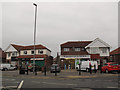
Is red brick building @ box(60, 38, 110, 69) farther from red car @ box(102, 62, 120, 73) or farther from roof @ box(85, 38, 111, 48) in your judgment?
red car @ box(102, 62, 120, 73)

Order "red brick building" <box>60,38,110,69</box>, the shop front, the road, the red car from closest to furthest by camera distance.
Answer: the road < the red car < the shop front < "red brick building" <box>60,38,110,69</box>

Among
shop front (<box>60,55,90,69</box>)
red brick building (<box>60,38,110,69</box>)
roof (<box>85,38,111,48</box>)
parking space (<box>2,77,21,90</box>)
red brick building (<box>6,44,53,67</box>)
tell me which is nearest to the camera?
parking space (<box>2,77,21,90</box>)

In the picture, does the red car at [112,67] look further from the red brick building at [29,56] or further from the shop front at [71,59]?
the red brick building at [29,56]

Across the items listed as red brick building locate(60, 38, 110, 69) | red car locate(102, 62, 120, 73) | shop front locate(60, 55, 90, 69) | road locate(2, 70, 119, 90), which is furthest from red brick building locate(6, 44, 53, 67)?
road locate(2, 70, 119, 90)

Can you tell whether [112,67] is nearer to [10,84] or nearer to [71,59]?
[10,84]

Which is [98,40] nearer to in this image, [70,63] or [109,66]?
[70,63]

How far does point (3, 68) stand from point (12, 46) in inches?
685

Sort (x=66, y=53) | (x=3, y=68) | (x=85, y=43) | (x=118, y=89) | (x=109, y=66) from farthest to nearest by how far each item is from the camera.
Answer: (x=85, y=43) → (x=66, y=53) → (x=3, y=68) → (x=109, y=66) → (x=118, y=89)

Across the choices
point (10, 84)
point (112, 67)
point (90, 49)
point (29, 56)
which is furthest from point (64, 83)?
point (29, 56)

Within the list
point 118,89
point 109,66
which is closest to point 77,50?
point 109,66

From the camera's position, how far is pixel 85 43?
2024 inches

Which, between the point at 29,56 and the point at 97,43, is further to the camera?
the point at 29,56

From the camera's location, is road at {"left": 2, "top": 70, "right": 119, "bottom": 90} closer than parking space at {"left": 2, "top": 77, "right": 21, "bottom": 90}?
No

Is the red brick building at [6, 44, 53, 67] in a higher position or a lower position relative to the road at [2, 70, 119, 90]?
higher
